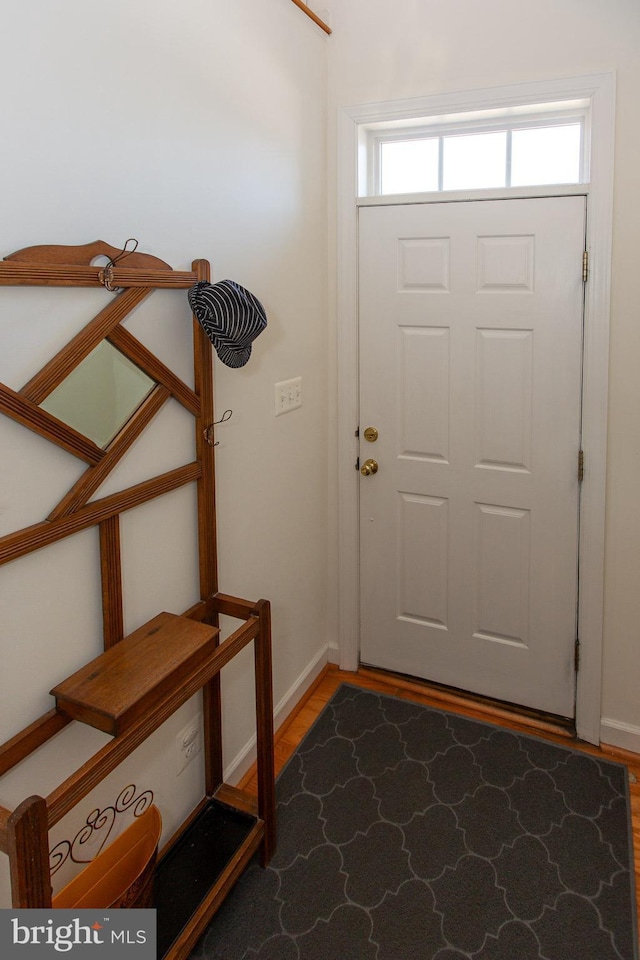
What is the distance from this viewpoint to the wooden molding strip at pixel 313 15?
2272mm

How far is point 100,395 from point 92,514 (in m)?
0.25

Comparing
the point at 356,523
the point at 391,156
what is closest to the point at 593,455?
the point at 356,523

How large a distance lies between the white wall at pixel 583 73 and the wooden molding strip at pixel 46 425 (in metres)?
1.59

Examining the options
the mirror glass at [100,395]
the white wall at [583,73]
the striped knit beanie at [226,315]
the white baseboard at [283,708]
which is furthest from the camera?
the white baseboard at [283,708]

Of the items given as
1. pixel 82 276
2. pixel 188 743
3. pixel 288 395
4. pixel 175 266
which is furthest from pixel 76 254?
pixel 188 743

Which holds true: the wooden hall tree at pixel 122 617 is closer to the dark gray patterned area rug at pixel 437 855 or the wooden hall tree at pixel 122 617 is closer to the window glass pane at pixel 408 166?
the dark gray patterned area rug at pixel 437 855

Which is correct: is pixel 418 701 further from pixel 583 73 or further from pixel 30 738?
pixel 583 73

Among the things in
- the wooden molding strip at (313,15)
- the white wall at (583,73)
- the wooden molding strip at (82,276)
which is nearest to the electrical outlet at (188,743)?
the wooden molding strip at (82,276)

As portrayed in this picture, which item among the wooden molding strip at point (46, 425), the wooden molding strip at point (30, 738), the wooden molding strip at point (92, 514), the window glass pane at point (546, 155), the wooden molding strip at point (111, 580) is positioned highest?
the window glass pane at point (546, 155)

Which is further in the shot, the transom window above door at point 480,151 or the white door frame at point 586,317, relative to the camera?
the transom window above door at point 480,151

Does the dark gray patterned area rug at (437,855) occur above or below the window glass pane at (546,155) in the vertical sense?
below

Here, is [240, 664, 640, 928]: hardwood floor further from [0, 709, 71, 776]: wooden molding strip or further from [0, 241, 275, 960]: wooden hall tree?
[0, 709, 71, 776]: wooden molding strip

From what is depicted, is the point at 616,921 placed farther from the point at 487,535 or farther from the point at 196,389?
the point at 196,389

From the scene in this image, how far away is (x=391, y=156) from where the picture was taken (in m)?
2.62
